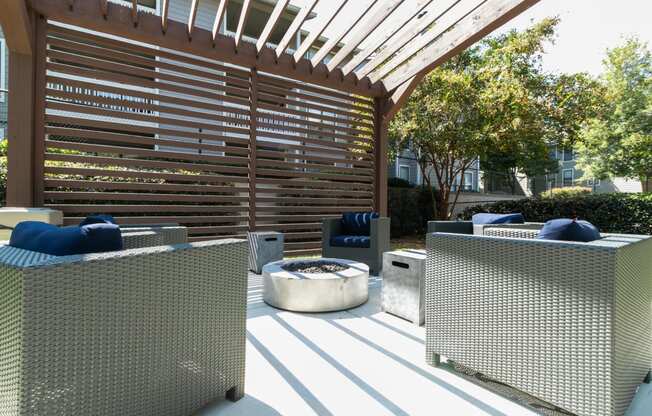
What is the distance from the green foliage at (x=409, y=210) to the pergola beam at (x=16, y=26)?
760cm

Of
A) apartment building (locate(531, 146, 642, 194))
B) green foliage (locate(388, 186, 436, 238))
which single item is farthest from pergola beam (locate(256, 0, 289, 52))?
apartment building (locate(531, 146, 642, 194))

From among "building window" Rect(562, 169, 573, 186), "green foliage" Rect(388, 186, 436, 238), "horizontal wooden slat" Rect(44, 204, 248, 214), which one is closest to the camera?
"horizontal wooden slat" Rect(44, 204, 248, 214)

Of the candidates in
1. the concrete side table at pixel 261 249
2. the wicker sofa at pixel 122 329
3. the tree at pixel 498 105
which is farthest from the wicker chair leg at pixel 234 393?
the tree at pixel 498 105

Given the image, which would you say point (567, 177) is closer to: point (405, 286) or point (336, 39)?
point (336, 39)

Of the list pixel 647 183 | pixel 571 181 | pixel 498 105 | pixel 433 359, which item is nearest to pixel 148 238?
pixel 433 359

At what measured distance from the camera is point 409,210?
9.94 meters

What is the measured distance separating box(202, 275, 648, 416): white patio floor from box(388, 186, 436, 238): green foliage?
6.85 m

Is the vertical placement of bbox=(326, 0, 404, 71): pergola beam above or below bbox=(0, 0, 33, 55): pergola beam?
above

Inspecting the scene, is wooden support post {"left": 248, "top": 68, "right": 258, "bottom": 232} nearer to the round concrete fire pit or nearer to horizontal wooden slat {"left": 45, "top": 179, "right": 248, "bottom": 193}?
horizontal wooden slat {"left": 45, "top": 179, "right": 248, "bottom": 193}

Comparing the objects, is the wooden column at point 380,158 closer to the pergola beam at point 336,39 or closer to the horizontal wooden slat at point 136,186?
the pergola beam at point 336,39

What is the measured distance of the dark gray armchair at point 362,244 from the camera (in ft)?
14.8

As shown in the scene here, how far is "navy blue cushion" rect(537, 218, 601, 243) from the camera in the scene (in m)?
1.81

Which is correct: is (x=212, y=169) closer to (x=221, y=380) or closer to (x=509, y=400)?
(x=221, y=380)

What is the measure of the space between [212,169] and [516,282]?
15.3 ft
